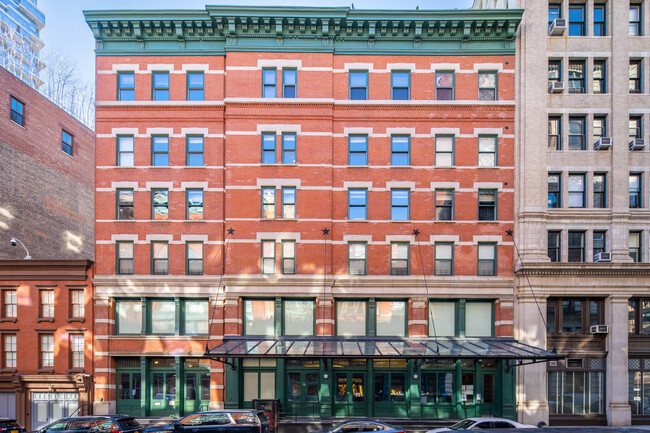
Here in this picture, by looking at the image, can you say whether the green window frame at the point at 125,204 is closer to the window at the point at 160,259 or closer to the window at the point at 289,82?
the window at the point at 160,259

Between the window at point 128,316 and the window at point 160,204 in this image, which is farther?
the window at point 160,204

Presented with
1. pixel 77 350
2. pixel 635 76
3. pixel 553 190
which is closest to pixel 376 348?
pixel 553 190

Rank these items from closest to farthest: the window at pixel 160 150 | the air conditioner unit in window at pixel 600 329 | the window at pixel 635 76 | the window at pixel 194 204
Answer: the air conditioner unit in window at pixel 600 329 < the window at pixel 194 204 < the window at pixel 635 76 < the window at pixel 160 150

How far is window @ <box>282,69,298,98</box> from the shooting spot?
2533 cm

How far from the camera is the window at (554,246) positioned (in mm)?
24703

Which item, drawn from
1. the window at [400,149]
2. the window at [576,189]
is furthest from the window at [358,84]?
the window at [576,189]

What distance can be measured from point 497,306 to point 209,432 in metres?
15.3

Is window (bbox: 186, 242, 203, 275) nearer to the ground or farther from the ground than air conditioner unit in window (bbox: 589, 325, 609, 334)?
farther from the ground

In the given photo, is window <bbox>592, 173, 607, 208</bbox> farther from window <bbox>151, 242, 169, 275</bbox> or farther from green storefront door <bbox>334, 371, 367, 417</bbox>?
window <bbox>151, 242, 169, 275</bbox>

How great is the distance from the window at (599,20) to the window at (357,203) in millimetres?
15401

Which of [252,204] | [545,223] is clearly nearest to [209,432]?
[252,204]

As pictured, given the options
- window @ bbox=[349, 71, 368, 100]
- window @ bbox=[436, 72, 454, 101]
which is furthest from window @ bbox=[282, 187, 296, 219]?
window @ bbox=[436, 72, 454, 101]

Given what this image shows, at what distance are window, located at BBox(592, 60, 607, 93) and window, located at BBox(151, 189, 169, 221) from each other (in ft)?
78.3

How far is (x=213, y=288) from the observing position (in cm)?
2453
